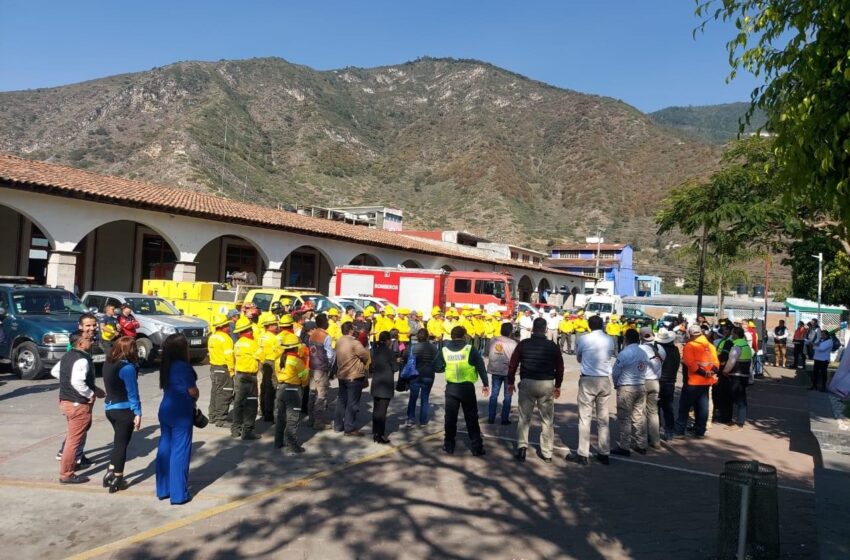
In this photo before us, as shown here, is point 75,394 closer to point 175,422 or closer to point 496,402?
point 175,422

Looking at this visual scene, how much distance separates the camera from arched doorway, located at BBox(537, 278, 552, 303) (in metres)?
45.4

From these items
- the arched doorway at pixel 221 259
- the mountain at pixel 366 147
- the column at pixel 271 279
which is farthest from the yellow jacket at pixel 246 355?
the mountain at pixel 366 147

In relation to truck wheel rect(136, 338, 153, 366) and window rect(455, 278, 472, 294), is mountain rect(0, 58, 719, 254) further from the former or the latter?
truck wheel rect(136, 338, 153, 366)

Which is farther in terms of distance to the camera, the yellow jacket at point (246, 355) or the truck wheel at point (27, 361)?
the truck wheel at point (27, 361)

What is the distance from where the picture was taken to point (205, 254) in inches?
1142

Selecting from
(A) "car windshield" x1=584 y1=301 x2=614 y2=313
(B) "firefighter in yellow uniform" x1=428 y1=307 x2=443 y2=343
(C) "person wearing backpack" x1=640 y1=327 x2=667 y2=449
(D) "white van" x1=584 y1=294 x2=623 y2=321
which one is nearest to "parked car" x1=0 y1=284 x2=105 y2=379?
(B) "firefighter in yellow uniform" x1=428 y1=307 x2=443 y2=343

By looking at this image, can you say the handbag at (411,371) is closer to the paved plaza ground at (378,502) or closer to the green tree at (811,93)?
the paved plaza ground at (378,502)

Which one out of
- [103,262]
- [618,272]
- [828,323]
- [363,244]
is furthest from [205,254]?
[618,272]

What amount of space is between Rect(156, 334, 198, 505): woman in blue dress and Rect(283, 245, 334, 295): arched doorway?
85.0 feet

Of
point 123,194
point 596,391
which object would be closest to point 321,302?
point 123,194

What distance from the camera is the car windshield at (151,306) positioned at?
14.5 meters

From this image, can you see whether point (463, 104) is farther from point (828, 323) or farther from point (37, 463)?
point (37, 463)

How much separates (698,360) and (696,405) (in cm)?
76

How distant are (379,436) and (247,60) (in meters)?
123
